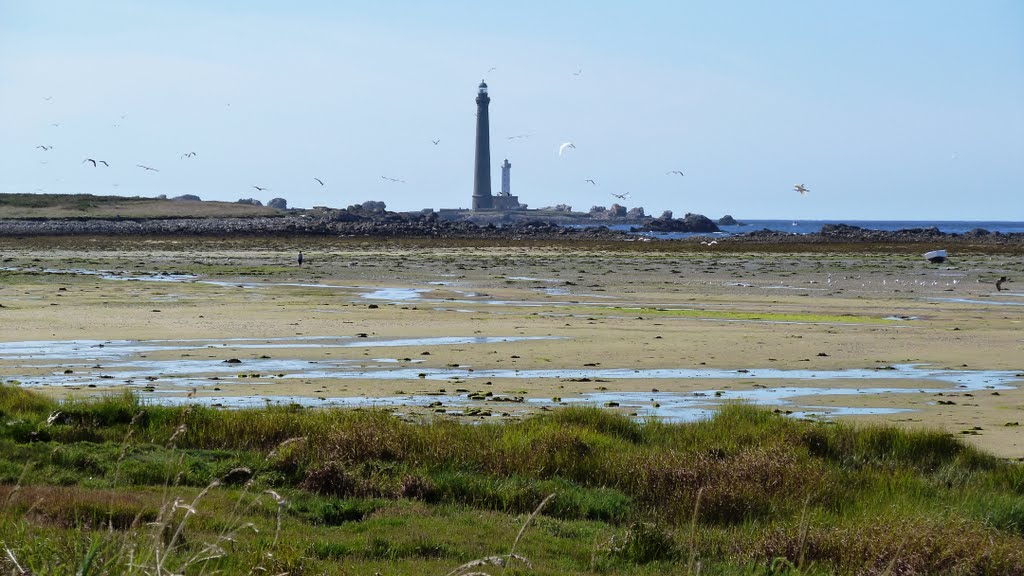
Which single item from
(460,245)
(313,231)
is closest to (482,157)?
(313,231)

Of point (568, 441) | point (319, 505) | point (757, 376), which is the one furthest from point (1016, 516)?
point (757, 376)

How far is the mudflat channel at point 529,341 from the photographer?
14922 mm

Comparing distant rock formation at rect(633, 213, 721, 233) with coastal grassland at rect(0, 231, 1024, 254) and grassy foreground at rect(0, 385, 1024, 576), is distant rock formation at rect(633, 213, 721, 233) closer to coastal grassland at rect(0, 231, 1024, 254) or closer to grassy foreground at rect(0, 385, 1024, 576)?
coastal grassland at rect(0, 231, 1024, 254)

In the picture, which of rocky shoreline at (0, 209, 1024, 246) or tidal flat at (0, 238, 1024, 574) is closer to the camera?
tidal flat at (0, 238, 1024, 574)

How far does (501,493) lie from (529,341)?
469 inches

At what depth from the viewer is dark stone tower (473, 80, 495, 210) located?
526 ft

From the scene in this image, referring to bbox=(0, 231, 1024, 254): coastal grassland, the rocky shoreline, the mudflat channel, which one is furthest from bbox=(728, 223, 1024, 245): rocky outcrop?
the mudflat channel

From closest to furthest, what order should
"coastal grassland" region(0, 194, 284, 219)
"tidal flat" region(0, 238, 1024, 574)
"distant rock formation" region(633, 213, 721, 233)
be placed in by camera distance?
"tidal flat" region(0, 238, 1024, 574), "coastal grassland" region(0, 194, 284, 219), "distant rock formation" region(633, 213, 721, 233)

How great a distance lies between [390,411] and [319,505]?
4.46 meters

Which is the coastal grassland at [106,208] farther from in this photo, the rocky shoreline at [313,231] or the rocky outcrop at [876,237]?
the rocky outcrop at [876,237]

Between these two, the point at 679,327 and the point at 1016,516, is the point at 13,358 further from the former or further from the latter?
the point at 1016,516

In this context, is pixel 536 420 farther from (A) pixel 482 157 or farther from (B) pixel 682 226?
(A) pixel 482 157

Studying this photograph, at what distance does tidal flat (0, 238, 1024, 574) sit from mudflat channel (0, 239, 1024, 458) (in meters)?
0.11

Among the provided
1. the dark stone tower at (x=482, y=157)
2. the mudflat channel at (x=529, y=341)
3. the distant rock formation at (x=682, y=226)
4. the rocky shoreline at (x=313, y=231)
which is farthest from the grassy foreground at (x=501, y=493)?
the dark stone tower at (x=482, y=157)
